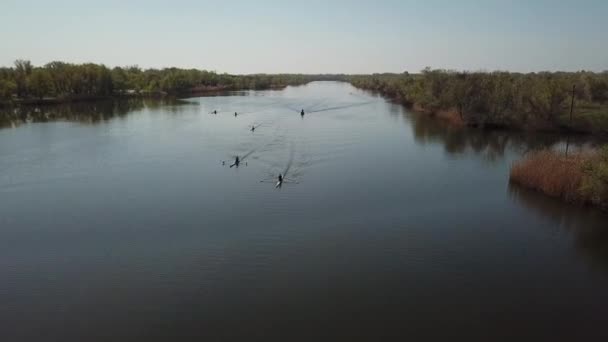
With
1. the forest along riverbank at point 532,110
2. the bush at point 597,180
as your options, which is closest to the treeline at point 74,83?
the forest along riverbank at point 532,110

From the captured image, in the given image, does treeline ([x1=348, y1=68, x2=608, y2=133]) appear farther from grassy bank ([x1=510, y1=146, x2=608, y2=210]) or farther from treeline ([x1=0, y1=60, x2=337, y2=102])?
treeline ([x1=0, y1=60, x2=337, y2=102])

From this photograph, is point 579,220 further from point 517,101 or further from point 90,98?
point 90,98

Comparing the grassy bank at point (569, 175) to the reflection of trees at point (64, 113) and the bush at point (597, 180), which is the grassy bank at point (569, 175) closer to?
the bush at point (597, 180)

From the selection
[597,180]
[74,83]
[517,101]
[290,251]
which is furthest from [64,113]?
[597,180]

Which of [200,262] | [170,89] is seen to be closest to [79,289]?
[200,262]

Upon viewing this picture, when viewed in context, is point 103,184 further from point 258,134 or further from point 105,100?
point 105,100

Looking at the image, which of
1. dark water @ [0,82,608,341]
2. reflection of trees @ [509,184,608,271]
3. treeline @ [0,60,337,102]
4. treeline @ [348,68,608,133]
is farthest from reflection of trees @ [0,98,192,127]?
reflection of trees @ [509,184,608,271]
